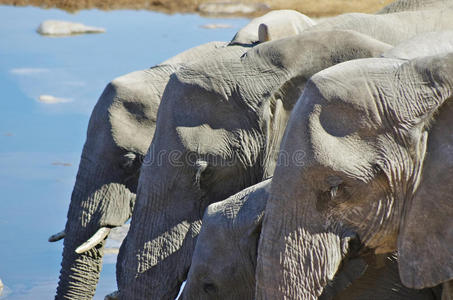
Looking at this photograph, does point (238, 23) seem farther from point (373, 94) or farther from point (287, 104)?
point (373, 94)

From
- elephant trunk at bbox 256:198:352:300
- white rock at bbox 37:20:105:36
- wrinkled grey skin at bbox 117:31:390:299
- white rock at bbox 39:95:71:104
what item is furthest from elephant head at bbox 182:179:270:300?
white rock at bbox 37:20:105:36

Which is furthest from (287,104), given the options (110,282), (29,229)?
(29,229)

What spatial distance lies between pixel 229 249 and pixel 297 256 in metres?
0.91

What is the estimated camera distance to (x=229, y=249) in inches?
145

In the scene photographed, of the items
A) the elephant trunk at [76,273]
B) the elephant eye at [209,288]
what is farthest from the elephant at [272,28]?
the elephant eye at [209,288]

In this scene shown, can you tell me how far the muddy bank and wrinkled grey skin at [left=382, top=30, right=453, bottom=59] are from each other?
9.43 m

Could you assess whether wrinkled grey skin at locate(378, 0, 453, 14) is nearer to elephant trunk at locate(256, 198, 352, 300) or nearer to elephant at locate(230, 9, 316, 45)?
elephant at locate(230, 9, 316, 45)

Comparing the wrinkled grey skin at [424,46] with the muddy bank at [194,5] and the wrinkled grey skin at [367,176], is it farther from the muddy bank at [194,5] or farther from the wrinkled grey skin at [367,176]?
the muddy bank at [194,5]

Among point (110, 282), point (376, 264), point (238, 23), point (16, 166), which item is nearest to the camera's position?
point (376, 264)

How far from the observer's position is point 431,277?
2762 mm

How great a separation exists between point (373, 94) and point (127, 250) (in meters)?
1.94

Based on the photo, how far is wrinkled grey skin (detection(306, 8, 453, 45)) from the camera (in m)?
4.63

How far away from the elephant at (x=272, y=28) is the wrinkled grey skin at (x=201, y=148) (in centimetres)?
35

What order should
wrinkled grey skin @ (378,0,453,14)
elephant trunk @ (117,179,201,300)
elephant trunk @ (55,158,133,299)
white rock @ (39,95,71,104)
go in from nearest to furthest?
1. elephant trunk @ (117,179,201,300)
2. wrinkled grey skin @ (378,0,453,14)
3. elephant trunk @ (55,158,133,299)
4. white rock @ (39,95,71,104)
